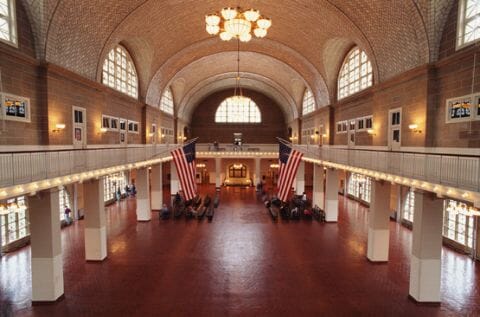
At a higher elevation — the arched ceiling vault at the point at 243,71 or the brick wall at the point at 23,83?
the arched ceiling vault at the point at 243,71

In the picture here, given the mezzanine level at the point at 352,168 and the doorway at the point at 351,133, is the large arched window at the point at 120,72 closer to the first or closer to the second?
the mezzanine level at the point at 352,168

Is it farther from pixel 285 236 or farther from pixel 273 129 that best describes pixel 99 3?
pixel 273 129

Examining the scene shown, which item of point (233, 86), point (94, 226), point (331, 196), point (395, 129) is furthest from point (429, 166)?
point (233, 86)

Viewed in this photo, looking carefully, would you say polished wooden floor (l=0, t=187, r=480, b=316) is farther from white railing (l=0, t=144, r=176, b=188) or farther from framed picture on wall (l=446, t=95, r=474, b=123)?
framed picture on wall (l=446, t=95, r=474, b=123)

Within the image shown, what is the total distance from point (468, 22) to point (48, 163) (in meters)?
14.4

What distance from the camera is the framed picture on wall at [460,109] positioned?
10.3m

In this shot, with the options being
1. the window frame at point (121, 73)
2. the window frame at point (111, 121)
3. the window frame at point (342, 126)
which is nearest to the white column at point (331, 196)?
the window frame at point (342, 126)

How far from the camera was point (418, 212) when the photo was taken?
31.3 ft

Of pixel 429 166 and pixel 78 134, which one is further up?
pixel 78 134

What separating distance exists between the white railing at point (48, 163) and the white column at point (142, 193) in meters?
4.39

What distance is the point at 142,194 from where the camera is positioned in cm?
1886

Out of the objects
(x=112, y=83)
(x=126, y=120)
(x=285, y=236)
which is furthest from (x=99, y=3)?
(x=285, y=236)

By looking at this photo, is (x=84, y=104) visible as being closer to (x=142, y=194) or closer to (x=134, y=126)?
(x=142, y=194)

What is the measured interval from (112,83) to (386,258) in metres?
17.9
